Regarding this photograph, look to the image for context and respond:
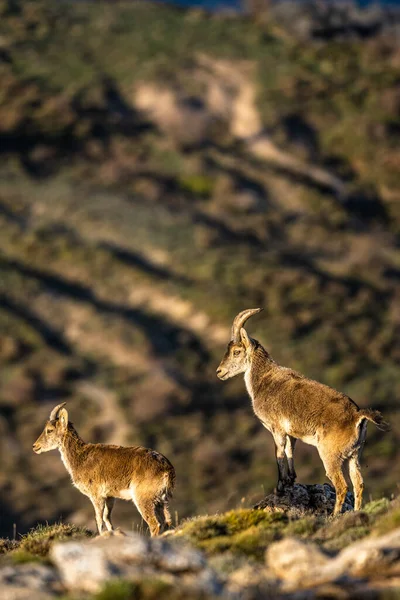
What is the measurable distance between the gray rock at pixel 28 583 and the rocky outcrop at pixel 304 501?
17.8ft

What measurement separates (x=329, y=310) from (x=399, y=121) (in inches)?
1294

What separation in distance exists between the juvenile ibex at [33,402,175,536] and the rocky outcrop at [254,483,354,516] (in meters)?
1.57

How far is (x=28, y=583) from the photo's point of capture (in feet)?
36.0

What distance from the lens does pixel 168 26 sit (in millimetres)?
97938

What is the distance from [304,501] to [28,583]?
6846 millimetres

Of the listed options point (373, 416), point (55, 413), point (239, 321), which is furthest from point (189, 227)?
point (373, 416)

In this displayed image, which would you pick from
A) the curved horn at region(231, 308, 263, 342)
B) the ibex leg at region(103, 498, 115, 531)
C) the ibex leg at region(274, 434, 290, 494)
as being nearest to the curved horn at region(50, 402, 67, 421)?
the ibex leg at region(103, 498, 115, 531)

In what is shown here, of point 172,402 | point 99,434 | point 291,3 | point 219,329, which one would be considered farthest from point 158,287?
point 291,3

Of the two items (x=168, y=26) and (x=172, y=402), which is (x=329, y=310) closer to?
(x=172, y=402)

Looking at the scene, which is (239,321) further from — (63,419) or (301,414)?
(63,419)

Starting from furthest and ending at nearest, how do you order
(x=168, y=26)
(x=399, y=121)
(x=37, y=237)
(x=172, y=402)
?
1. (x=168, y=26)
2. (x=399, y=121)
3. (x=37, y=237)
4. (x=172, y=402)

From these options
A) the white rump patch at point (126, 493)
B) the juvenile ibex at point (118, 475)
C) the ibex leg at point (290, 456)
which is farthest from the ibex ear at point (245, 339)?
the white rump patch at point (126, 493)

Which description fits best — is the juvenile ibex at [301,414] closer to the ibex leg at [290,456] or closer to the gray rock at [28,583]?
the ibex leg at [290,456]

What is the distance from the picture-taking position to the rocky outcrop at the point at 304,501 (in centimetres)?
1644
